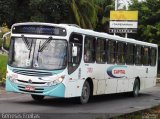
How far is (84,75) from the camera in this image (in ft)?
60.6

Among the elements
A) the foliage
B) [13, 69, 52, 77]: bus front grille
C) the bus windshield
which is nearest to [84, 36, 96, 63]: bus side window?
the bus windshield

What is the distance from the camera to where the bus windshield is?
17109 millimetres

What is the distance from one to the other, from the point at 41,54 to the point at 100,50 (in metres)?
3.30

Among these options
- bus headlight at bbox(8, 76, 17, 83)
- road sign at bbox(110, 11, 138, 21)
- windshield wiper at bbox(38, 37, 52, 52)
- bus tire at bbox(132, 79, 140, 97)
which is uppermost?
road sign at bbox(110, 11, 138, 21)

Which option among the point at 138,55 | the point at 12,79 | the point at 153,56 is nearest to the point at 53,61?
the point at 12,79

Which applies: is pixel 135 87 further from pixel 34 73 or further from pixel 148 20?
pixel 148 20

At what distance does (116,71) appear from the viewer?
21641 millimetres

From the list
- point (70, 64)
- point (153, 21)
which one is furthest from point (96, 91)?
point (153, 21)

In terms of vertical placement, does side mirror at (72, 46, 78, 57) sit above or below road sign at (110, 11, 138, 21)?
below

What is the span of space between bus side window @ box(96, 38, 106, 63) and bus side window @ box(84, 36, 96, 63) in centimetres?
41

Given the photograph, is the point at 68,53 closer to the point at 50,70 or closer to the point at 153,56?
the point at 50,70

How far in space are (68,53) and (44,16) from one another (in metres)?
20.2

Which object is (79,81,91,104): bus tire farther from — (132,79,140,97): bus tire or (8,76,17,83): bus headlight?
(132,79,140,97): bus tire

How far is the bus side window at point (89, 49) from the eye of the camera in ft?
60.9
